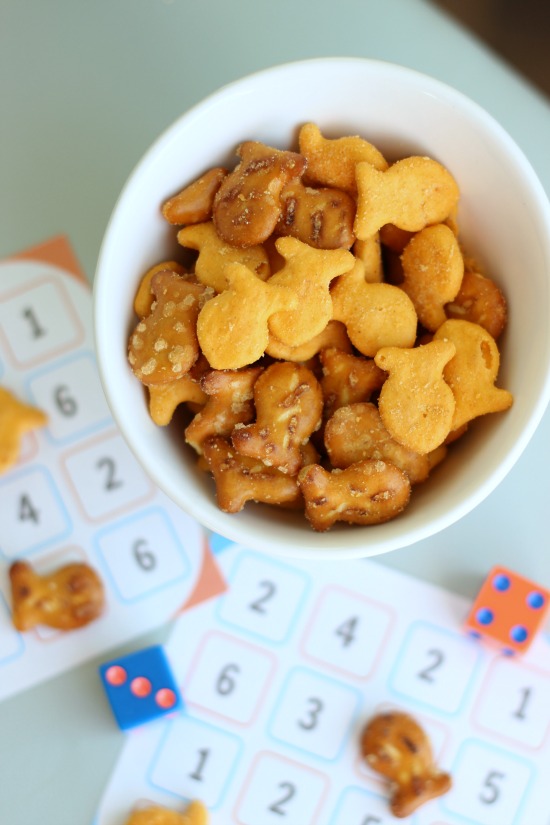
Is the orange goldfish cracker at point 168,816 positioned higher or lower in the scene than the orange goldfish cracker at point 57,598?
lower

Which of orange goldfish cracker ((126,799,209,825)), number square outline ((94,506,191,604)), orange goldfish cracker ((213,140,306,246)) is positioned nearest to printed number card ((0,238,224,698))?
number square outline ((94,506,191,604))

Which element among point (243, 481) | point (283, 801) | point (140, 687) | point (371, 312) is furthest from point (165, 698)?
point (371, 312)

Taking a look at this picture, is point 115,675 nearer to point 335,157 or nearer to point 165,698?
point 165,698

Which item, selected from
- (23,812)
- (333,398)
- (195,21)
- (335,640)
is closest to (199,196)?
(333,398)

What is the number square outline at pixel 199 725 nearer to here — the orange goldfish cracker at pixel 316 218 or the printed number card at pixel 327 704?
the printed number card at pixel 327 704

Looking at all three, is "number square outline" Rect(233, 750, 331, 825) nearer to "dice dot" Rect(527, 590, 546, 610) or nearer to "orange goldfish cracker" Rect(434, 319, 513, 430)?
"dice dot" Rect(527, 590, 546, 610)

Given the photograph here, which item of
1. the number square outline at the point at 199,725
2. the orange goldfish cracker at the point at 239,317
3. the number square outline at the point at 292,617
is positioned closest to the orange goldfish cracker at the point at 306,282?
the orange goldfish cracker at the point at 239,317
